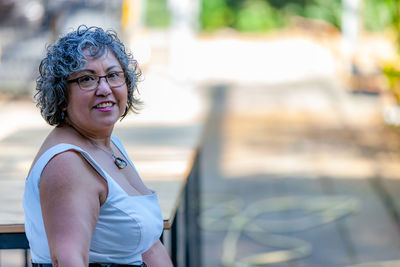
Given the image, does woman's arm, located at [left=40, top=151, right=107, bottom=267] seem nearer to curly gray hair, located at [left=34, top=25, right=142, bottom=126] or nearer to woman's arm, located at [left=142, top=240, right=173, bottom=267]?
curly gray hair, located at [left=34, top=25, right=142, bottom=126]

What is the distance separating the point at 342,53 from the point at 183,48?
8.36ft

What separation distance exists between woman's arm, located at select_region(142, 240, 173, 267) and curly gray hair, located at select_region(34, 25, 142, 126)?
397 mm

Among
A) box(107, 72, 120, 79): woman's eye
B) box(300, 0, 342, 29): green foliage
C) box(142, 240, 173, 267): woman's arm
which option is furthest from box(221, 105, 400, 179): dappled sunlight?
box(300, 0, 342, 29): green foliage

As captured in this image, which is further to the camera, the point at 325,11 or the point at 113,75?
the point at 325,11

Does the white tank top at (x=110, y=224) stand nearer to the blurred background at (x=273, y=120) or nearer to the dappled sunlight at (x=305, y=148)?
the blurred background at (x=273, y=120)

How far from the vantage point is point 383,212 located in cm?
441

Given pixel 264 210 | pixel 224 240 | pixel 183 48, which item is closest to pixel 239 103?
pixel 183 48

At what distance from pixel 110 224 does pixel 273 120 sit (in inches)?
250

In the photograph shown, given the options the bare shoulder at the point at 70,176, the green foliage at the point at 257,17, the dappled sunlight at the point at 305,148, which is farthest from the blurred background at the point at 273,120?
the green foliage at the point at 257,17

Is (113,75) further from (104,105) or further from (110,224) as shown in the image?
(110,224)

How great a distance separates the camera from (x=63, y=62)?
56.4 inches

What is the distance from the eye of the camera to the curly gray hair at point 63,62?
1432mm

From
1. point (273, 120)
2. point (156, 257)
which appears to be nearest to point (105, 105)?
point (156, 257)

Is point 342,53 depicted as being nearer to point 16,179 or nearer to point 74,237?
point 16,179
